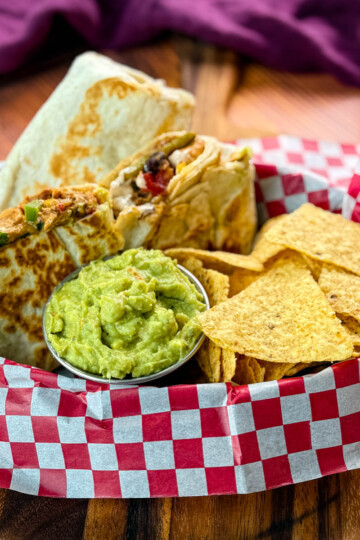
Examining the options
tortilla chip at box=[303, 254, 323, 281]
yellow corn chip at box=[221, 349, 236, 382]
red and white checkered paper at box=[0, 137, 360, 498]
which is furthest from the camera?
tortilla chip at box=[303, 254, 323, 281]

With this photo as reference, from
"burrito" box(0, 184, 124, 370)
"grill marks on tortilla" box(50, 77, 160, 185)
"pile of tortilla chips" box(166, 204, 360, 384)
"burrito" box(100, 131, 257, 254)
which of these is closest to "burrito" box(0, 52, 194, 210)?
"grill marks on tortilla" box(50, 77, 160, 185)

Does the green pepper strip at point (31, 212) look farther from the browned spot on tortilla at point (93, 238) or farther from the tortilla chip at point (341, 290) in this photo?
the tortilla chip at point (341, 290)

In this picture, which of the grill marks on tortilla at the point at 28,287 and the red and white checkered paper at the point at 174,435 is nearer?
the red and white checkered paper at the point at 174,435

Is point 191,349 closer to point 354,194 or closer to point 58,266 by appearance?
point 58,266

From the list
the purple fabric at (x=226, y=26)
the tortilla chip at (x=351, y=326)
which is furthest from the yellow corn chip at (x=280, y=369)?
the purple fabric at (x=226, y=26)

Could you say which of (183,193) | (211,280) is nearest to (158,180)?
(183,193)

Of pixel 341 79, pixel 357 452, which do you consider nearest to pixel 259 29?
pixel 341 79

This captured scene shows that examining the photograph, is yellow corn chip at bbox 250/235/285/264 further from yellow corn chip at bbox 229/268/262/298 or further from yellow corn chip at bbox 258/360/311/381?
yellow corn chip at bbox 258/360/311/381
